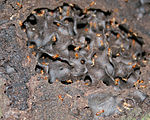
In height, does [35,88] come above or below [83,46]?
below

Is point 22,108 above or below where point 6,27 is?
below

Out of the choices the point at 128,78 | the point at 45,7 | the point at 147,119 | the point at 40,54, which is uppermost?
the point at 45,7

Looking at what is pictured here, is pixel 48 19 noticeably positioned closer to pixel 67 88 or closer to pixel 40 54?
pixel 40 54

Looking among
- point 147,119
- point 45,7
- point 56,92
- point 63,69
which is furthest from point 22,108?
point 147,119
